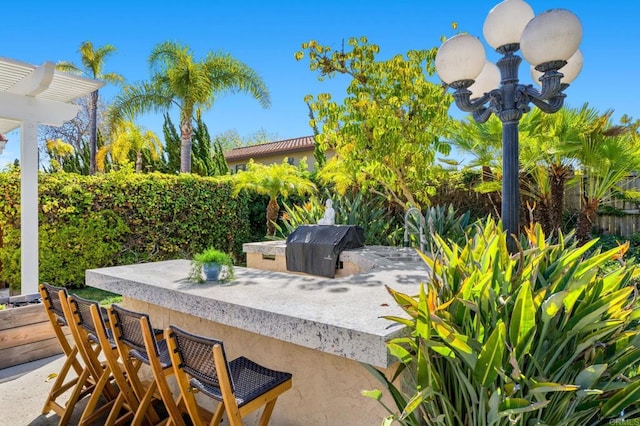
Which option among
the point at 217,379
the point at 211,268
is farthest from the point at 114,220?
the point at 217,379

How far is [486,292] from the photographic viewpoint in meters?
1.65

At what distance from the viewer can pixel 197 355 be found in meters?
1.90

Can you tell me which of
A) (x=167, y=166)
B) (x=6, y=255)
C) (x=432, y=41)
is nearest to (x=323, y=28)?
(x=432, y=41)

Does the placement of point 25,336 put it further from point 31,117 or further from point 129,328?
point 129,328

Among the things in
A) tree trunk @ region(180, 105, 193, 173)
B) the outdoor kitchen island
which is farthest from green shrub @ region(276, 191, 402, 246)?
tree trunk @ region(180, 105, 193, 173)

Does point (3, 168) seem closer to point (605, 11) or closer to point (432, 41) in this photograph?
point (432, 41)

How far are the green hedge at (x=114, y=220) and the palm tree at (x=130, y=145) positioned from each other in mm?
7411

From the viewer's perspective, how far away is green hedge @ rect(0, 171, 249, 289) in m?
6.99

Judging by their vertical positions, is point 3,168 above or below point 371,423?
above

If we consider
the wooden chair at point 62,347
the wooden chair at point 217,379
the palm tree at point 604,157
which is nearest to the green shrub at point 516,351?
the wooden chair at point 217,379

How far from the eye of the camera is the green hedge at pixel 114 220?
6.99 m

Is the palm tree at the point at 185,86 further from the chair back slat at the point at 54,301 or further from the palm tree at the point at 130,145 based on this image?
the chair back slat at the point at 54,301

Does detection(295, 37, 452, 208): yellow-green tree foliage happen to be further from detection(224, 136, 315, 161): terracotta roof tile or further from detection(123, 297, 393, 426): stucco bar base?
detection(224, 136, 315, 161): terracotta roof tile

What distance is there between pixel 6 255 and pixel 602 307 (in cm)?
847
